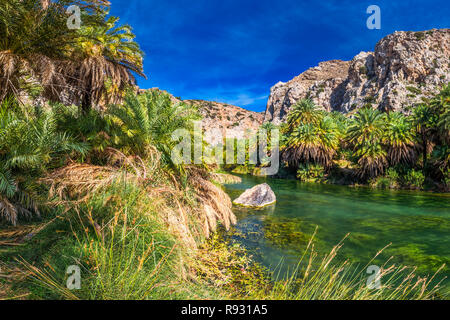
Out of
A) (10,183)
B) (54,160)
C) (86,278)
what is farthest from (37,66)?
(86,278)

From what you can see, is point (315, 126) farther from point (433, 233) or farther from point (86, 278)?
point (86, 278)

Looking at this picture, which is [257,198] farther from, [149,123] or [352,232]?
[149,123]

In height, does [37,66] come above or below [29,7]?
below

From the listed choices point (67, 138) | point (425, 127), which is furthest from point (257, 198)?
point (425, 127)

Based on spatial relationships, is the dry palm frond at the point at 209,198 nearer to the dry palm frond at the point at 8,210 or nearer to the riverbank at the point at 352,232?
the riverbank at the point at 352,232

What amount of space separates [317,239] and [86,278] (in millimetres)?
9366

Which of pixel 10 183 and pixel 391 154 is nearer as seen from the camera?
pixel 10 183

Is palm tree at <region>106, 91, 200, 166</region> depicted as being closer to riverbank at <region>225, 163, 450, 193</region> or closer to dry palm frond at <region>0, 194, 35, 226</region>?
dry palm frond at <region>0, 194, 35, 226</region>

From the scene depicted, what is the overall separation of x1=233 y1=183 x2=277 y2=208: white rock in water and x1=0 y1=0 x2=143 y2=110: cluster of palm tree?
406 inches

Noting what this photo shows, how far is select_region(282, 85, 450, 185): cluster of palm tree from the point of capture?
27203 millimetres

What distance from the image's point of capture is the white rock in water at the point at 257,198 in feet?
56.3

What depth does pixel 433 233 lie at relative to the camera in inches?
464

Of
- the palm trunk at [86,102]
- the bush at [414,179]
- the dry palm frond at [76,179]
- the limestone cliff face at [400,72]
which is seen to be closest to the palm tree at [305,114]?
the bush at [414,179]

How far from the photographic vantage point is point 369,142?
30953 mm
